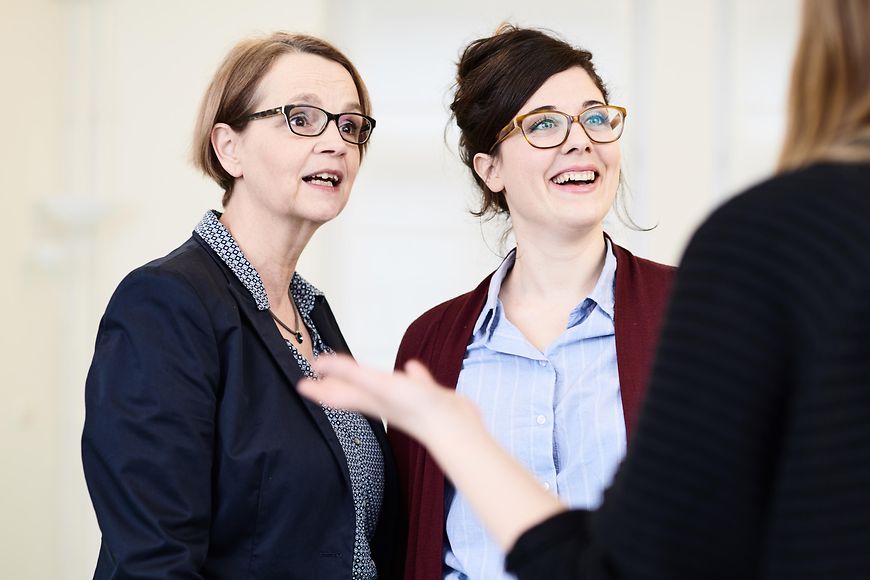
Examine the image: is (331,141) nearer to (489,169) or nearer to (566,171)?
(489,169)

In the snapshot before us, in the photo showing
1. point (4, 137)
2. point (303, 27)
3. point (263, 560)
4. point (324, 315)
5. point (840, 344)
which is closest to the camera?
point (840, 344)

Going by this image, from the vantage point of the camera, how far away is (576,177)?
204cm

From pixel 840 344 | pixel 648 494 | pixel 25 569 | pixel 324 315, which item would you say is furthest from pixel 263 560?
pixel 25 569

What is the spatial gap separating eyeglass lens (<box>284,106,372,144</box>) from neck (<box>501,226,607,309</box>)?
43cm

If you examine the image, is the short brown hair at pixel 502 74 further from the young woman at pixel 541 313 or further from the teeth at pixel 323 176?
the teeth at pixel 323 176

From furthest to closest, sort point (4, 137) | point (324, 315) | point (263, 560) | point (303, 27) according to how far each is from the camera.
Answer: point (303, 27) → point (4, 137) → point (324, 315) → point (263, 560)

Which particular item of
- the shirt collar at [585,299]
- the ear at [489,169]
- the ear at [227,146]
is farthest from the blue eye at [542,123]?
the ear at [227,146]

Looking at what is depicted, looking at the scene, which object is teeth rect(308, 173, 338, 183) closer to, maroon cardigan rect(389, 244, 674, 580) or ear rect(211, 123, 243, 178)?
ear rect(211, 123, 243, 178)

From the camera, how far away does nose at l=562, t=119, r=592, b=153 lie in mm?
2014

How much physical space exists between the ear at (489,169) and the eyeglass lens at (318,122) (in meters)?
0.26

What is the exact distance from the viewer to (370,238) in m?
4.14

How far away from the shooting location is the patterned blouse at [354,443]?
1901mm

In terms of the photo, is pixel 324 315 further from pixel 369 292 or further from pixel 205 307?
pixel 369 292

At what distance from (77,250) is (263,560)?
2.54 m
